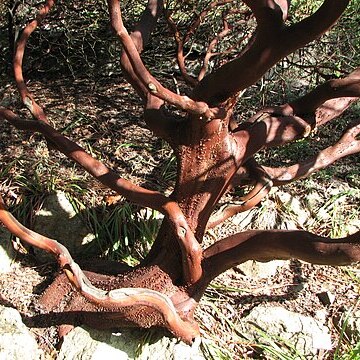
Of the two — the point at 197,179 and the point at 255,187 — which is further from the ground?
the point at 255,187

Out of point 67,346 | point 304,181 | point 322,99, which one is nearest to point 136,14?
point 304,181

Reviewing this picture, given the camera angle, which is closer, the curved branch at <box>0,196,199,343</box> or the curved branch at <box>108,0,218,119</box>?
the curved branch at <box>108,0,218,119</box>

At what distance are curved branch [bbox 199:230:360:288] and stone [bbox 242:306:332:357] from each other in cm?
50

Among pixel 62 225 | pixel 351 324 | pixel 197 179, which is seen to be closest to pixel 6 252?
pixel 62 225

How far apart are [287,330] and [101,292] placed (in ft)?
3.56

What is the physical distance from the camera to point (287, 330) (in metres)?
2.98

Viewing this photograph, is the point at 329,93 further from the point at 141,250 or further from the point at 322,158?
the point at 141,250

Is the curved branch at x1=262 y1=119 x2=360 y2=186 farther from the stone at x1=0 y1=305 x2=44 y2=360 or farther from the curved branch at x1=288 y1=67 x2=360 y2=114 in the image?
the stone at x1=0 y1=305 x2=44 y2=360

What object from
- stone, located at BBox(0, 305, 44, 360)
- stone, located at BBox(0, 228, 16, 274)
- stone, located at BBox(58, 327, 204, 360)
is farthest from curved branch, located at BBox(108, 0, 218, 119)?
stone, located at BBox(0, 228, 16, 274)

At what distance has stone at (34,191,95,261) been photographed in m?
3.43

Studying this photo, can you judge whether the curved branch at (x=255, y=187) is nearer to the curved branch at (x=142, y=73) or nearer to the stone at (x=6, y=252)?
the curved branch at (x=142, y=73)

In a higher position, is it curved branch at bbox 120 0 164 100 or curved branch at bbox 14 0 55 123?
curved branch at bbox 120 0 164 100

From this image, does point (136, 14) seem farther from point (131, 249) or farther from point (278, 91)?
point (131, 249)

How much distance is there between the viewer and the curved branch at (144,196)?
8.19 ft
